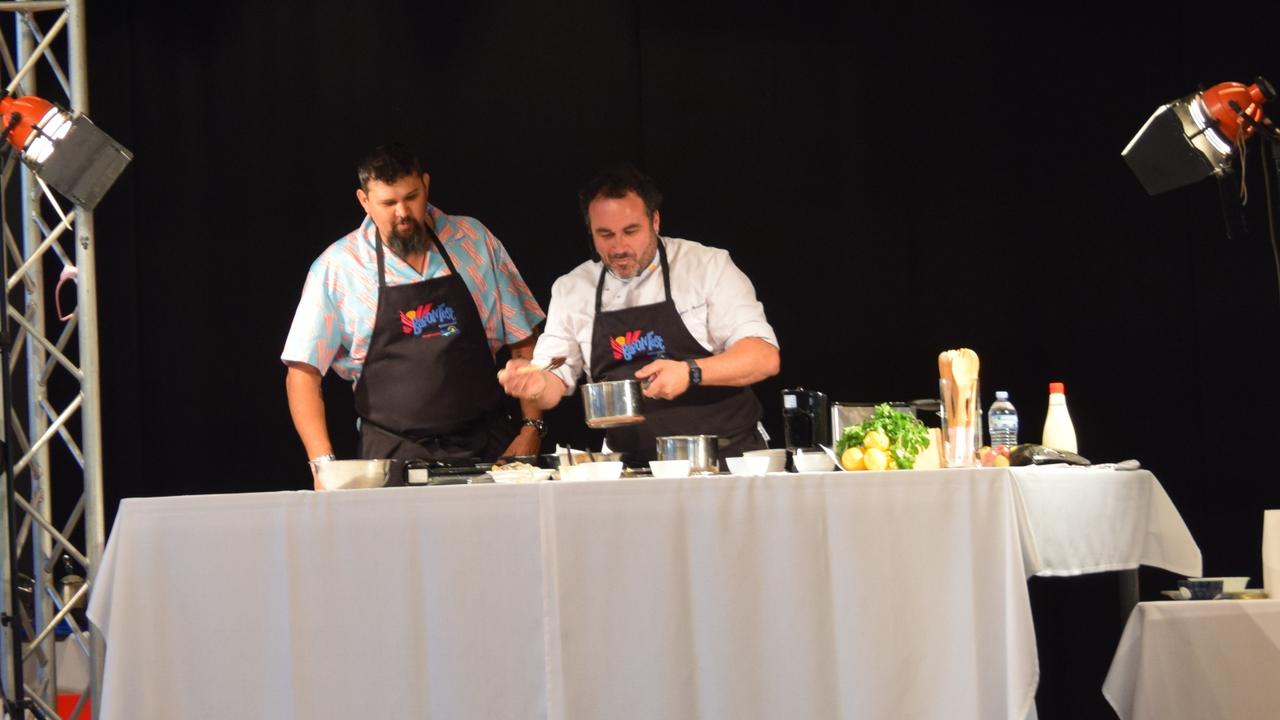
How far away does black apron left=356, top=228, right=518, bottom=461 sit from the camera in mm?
4129

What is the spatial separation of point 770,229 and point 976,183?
69 centimetres

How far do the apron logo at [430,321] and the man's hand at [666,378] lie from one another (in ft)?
3.09

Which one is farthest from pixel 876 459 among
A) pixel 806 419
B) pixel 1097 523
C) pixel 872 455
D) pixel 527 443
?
pixel 527 443

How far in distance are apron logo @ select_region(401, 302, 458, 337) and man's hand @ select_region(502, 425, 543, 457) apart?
1.23ft

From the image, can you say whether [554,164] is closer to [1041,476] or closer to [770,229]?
[770,229]

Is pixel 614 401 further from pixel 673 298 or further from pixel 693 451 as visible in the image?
pixel 673 298

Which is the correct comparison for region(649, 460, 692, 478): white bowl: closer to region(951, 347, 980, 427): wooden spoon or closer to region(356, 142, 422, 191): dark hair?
region(951, 347, 980, 427): wooden spoon

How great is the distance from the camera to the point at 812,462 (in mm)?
2920

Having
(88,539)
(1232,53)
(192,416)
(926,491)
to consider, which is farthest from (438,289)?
(1232,53)

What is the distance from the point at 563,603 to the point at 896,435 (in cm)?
77

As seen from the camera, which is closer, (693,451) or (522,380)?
(693,451)

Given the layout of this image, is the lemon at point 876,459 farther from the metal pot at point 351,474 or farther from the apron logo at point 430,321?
the apron logo at point 430,321

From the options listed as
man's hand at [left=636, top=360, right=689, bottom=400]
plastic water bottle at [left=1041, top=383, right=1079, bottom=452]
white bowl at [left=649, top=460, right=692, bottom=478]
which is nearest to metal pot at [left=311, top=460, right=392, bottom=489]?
white bowl at [left=649, top=460, right=692, bottom=478]

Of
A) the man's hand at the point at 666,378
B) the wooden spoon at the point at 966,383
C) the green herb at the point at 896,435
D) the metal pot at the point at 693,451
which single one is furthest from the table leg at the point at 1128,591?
the man's hand at the point at 666,378
